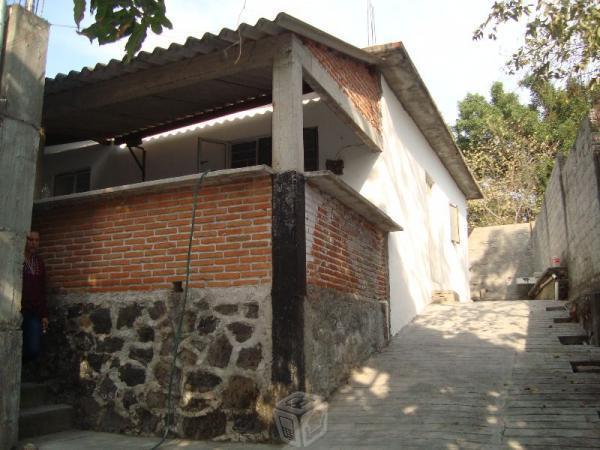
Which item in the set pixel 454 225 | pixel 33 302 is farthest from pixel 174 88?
pixel 454 225

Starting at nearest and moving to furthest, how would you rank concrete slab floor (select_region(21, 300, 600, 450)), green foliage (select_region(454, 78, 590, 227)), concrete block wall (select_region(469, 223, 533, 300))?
1. concrete slab floor (select_region(21, 300, 600, 450))
2. concrete block wall (select_region(469, 223, 533, 300))
3. green foliage (select_region(454, 78, 590, 227))

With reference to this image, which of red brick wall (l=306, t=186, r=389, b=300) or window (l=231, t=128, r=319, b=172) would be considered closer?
red brick wall (l=306, t=186, r=389, b=300)

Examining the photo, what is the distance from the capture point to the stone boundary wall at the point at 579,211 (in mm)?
6852

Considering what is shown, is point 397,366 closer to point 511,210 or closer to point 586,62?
point 586,62

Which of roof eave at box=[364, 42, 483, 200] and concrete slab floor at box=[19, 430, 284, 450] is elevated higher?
roof eave at box=[364, 42, 483, 200]

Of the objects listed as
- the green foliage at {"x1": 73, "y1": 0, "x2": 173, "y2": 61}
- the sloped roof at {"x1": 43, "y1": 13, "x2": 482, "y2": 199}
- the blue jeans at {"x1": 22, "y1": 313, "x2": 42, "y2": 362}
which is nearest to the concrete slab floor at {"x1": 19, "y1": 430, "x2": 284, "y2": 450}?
the blue jeans at {"x1": 22, "y1": 313, "x2": 42, "y2": 362}

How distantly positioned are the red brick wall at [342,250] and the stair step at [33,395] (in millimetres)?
3057

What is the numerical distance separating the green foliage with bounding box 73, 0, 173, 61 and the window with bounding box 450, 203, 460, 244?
11.2 metres

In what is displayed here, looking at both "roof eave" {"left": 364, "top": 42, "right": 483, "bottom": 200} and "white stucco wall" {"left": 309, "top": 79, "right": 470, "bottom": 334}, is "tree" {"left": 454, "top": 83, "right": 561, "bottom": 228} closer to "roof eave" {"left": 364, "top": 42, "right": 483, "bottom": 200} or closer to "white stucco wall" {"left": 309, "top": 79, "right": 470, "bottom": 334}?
"roof eave" {"left": 364, "top": 42, "right": 483, "bottom": 200}

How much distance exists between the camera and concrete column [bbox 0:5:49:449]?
455cm

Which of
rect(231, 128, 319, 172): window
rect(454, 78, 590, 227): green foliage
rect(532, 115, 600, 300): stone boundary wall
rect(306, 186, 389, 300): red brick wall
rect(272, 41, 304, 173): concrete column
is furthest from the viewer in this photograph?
rect(454, 78, 590, 227): green foliage

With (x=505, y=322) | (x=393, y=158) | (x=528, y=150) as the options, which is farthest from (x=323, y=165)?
(x=528, y=150)

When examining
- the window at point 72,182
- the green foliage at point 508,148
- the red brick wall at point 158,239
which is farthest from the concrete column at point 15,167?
the green foliage at point 508,148

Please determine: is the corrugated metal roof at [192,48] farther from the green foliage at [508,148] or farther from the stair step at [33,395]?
the green foliage at [508,148]
